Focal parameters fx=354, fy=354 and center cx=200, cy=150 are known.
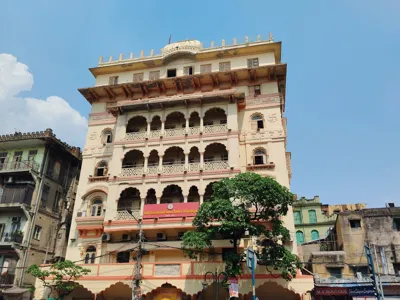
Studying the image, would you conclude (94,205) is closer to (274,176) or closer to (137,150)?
(137,150)

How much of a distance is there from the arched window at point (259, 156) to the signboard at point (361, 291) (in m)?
10.8

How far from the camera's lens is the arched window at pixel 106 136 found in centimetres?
3127

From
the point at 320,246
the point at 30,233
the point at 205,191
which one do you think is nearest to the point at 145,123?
the point at 205,191

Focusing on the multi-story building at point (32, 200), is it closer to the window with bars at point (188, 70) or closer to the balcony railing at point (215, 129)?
the window with bars at point (188, 70)

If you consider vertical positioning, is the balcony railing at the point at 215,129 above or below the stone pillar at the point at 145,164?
above

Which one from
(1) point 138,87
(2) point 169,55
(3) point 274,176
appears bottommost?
(3) point 274,176

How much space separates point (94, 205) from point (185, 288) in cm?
1090

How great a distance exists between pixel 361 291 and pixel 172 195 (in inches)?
590

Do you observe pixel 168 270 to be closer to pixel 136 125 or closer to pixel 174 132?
pixel 174 132

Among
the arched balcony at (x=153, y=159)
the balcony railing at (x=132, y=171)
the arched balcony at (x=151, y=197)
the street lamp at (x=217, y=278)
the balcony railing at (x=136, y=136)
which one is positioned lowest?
the street lamp at (x=217, y=278)

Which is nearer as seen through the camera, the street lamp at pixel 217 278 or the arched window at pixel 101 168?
the street lamp at pixel 217 278

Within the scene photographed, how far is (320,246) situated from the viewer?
34.2 meters

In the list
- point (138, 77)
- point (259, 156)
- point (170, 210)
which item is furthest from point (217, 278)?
point (138, 77)

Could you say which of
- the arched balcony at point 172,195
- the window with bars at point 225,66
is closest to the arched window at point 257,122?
the window with bars at point 225,66
